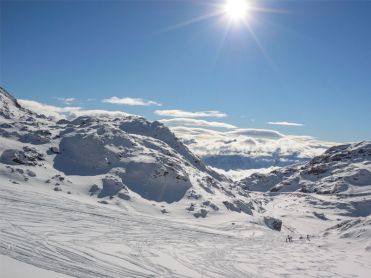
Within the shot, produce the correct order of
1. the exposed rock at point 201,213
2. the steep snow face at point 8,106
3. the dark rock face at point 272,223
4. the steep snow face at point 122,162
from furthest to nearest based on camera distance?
the steep snow face at point 8,106 < the steep snow face at point 122,162 < the dark rock face at point 272,223 < the exposed rock at point 201,213

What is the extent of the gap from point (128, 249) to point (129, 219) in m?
19.0

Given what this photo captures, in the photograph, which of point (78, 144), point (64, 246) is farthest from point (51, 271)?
point (78, 144)

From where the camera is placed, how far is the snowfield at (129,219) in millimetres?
23469

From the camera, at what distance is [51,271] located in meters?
18.0

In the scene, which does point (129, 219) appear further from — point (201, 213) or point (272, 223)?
point (272, 223)

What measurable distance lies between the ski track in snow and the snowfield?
0.34 ft

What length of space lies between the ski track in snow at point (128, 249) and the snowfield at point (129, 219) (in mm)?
102

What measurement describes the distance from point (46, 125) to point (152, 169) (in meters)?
33.5

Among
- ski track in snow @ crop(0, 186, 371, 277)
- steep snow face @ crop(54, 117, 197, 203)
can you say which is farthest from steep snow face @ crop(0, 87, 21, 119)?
ski track in snow @ crop(0, 186, 371, 277)

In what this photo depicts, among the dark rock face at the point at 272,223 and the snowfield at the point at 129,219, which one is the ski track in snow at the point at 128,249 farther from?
the dark rock face at the point at 272,223

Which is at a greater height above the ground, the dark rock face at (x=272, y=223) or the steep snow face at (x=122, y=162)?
the steep snow face at (x=122, y=162)

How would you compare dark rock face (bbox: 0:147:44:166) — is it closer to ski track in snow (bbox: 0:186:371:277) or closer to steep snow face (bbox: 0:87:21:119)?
ski track in snow (bbox: 0:186:371:277)

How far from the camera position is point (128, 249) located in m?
27.6

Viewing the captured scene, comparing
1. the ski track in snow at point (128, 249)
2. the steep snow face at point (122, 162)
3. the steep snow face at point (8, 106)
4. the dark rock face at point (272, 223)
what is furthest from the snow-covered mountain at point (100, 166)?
the ski track in snow at point (128, 249)
